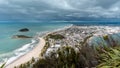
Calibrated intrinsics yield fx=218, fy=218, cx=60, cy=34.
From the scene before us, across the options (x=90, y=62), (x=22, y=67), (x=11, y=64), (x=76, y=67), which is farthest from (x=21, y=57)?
(x=90, y=62)

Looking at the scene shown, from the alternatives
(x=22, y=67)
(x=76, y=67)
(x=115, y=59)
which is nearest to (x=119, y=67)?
(x=115, y=59)

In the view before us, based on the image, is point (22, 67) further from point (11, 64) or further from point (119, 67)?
point (119, 67)

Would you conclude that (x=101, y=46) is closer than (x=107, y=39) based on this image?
Yes

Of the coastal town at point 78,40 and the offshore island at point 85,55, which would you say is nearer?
the offshore island at point 85,55

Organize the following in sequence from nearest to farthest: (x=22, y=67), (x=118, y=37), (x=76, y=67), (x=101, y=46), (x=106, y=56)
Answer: (x=106, y=56) < (x=101, y=46) < (x=118, y=37) < (x=76, y=67) < (x=22, y=67)

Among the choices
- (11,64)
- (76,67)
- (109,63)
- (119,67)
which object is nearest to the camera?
(119,67)

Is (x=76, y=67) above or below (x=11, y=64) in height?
above

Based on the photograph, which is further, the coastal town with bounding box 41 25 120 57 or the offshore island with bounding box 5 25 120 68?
the coastal town with bounding box 41 25 120 57

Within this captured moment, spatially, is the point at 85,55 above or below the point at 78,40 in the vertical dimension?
above

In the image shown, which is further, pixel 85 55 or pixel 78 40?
pixel 78 40

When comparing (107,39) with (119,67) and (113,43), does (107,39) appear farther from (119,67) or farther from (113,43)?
(119,67)

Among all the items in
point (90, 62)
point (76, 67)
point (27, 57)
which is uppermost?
point (90, 62)
